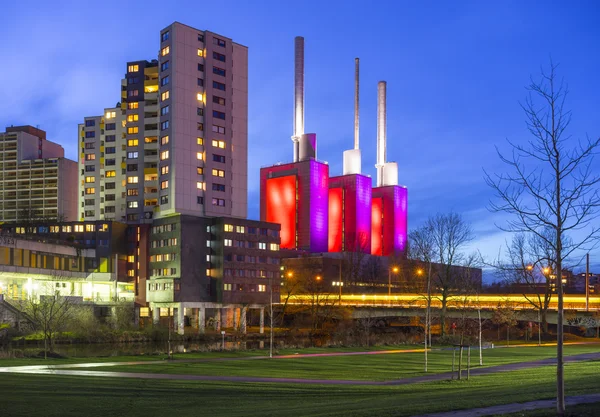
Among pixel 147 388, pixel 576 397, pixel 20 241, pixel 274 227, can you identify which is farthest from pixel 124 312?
pixel 576 397

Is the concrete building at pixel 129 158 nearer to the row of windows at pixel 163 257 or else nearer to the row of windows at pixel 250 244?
the row of windows at pixel 163 257

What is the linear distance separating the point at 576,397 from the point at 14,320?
96.5 meters

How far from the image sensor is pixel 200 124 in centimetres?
15038

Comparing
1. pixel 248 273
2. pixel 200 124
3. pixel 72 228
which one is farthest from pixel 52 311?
pixel 72 228

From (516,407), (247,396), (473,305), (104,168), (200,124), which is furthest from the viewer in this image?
(104,168)

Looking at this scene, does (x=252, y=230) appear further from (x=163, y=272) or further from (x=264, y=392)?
(x=264, y=392)

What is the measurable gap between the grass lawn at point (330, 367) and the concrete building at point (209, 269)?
76.0 m

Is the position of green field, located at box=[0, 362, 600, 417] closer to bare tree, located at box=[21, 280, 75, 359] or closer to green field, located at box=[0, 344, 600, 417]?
green field, located at box=[0, 344, 600, 417]

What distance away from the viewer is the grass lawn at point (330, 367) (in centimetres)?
4841

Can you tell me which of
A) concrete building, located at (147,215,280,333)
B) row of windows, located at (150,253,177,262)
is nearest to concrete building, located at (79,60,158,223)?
row of windows, located at (150,253,177,262)

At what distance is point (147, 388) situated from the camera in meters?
36.9

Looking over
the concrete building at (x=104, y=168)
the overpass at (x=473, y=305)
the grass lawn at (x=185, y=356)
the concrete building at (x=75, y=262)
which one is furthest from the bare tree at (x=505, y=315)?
the concrete building at (x=104, y=168)

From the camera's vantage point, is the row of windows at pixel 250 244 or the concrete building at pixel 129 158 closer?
the row of windows at pixel 250 244

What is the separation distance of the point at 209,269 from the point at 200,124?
31201 mm
